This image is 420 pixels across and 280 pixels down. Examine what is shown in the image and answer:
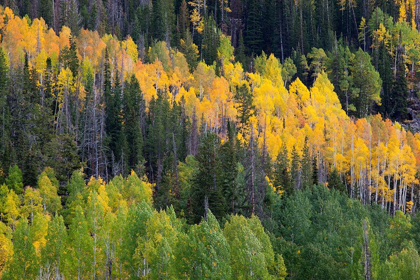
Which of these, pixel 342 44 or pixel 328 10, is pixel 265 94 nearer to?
pixel 342 44

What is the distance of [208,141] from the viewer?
6350 cm

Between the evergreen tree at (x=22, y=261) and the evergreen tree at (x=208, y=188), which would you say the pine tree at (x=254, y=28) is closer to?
the evergreen tree at (x=208, y=188)

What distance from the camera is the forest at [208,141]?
45125 millimetres

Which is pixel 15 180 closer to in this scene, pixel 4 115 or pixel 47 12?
pixel 4 115

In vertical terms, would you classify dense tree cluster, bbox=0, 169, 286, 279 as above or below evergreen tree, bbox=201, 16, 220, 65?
below

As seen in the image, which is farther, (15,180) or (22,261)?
(15,180)

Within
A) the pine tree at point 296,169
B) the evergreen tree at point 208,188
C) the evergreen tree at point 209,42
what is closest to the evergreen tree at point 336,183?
the pine tree at point 296,169

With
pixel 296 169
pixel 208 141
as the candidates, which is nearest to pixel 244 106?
pixel 296 169

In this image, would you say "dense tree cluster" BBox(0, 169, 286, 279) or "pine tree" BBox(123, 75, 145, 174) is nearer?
"dense tree cluster" BBox(0, 169, 286, 279)

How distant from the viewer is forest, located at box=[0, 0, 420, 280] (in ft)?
148

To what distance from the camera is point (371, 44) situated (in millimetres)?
134000

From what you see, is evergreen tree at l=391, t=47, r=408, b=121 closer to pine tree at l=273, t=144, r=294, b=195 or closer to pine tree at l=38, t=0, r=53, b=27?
pine tree at l=273, t=144, r=294, b=195

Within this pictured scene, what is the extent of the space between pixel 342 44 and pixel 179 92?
49.4 m

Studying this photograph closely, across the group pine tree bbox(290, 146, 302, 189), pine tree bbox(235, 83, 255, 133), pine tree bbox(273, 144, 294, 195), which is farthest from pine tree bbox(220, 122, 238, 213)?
pine tree bbox(235, 83, 255, 133)
